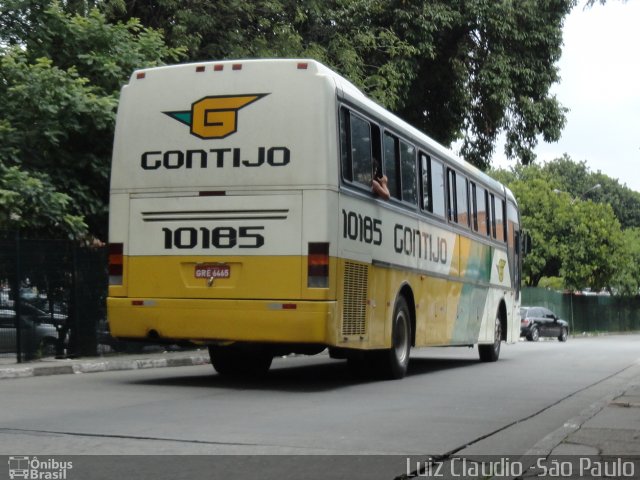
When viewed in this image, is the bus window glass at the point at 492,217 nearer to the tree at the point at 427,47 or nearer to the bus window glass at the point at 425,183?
the tree at the point at 427,47

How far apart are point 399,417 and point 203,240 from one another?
3695mm

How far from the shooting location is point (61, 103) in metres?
16.9

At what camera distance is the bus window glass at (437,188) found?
1603cm

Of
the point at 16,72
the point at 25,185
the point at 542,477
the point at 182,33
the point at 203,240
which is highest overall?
the point at 182,33

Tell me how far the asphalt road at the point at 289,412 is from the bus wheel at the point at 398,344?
0.81 ft

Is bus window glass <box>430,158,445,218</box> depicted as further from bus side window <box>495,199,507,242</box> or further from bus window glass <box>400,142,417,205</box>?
bus side window <box>495,199,507,242</box>

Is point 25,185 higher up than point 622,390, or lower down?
higher up

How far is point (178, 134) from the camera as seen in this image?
1249 centimetres

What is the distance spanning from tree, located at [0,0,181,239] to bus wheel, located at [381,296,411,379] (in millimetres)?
5536

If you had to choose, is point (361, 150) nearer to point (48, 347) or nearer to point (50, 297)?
point (50, 297)

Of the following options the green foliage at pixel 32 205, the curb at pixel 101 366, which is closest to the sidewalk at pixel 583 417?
the curb at pixel 101 366

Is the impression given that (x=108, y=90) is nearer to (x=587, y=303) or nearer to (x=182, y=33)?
(x=182, y=33)

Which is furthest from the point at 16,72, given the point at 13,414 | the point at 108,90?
the point at 13,414

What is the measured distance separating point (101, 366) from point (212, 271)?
4574 millimetres
